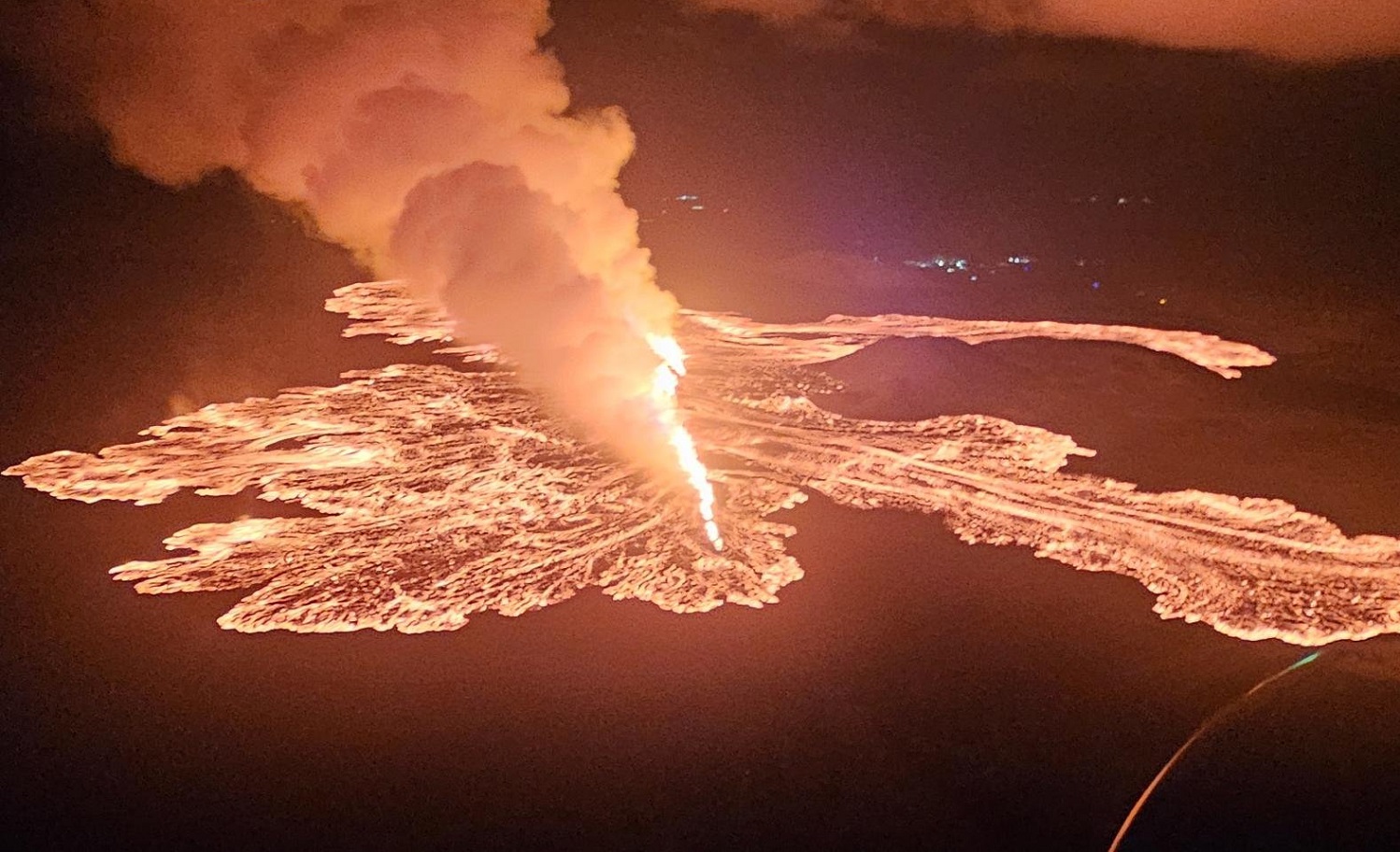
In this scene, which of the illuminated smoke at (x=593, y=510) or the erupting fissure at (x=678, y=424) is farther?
the erupting fissure at (x=678, y=424)

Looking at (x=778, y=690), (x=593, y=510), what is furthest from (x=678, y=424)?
(x=778, y=690)

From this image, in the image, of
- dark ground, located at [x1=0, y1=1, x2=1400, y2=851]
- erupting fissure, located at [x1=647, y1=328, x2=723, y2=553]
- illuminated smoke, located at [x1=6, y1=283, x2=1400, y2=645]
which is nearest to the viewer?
dark ground, located at [x1=0, y1=1, x2=1400, y2=851]

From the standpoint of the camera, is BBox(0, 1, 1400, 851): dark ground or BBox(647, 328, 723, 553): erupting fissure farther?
BBox(647, 328, 723, 553): erupting fissure

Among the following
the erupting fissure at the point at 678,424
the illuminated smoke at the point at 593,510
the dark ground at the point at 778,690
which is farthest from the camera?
the erupting fissure at the point at 678,424

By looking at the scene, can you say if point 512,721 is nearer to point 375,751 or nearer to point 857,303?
point 375,751

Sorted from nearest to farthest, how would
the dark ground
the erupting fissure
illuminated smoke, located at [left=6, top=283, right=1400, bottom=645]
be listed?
the dark ground
illuminated smoke, located at [left=6, top=283, right=1400, bottom=645]
the erupting fissure

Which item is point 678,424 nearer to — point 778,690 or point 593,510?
point 593,510
